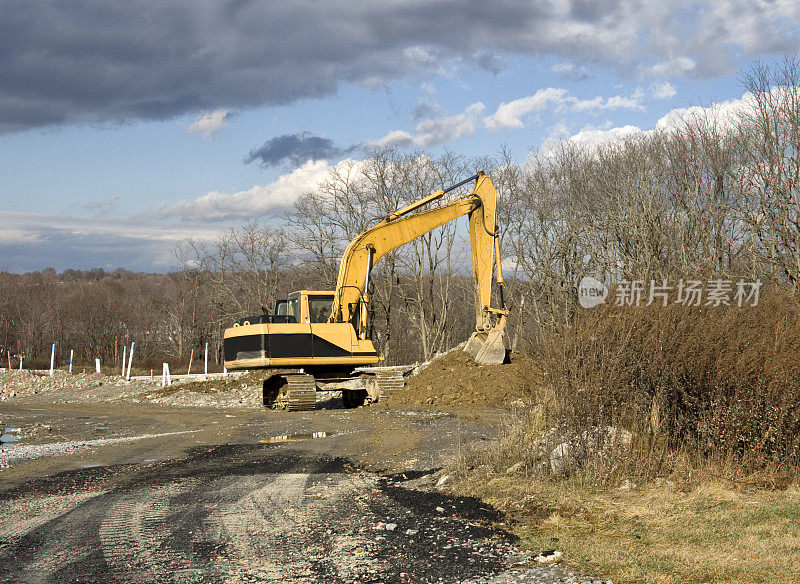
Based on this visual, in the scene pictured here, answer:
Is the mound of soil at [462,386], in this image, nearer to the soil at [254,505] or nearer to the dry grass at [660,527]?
the soil at [254,505]

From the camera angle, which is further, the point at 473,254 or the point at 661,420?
the point at 473,254

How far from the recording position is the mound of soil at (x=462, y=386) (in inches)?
893

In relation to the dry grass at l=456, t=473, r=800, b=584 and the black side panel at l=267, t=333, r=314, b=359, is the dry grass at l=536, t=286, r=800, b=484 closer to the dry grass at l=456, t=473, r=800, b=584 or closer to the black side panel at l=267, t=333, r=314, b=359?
the dry grass at l=456, t=473, r=800, b=584

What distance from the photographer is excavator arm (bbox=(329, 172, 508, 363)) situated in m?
22.7

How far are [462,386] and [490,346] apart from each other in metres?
1.53

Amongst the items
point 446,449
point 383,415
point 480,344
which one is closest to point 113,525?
point 446,449

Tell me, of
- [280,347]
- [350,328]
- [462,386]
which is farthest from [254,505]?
[462,386]

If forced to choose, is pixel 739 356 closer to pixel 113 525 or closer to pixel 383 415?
pixel 113 525

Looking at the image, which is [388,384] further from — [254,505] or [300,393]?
[254,505]

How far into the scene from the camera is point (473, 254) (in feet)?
78.8

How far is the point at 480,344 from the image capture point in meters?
24.0

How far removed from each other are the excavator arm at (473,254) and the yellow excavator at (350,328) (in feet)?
0.10

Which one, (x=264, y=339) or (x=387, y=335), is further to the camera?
(x=387, y=335)

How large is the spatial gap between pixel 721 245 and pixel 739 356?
88.9ft
